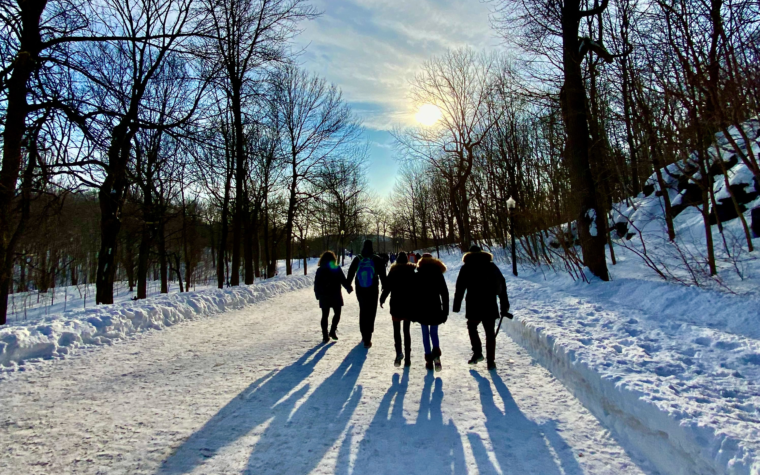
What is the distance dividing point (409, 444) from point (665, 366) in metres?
3.10

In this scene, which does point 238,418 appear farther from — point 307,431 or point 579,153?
point 579,153

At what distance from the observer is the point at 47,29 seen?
7.24 m

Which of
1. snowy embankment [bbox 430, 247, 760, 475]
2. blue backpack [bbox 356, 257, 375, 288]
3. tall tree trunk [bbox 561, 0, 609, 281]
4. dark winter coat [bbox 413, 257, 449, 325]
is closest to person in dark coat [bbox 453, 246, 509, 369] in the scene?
dark winter coat [bbox 413, 257, 449, 325]

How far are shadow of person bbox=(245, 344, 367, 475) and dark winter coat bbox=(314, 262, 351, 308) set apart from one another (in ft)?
8.26

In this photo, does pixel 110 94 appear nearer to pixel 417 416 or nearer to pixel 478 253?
pixel 478 253

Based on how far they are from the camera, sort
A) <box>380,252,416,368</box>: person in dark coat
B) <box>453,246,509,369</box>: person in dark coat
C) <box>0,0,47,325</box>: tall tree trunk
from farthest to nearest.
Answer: <box>0,0,47,325</box>: tall tree trunk
<box>380,252,416,368</box>: person in dark coat
<box>453,246,509,369</box>: person in dark coat

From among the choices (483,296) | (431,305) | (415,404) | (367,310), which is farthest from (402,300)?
(415,404)

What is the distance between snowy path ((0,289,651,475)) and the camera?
118 inches

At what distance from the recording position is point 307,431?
352 centimetres

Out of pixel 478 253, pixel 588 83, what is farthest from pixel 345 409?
pixel 588 83

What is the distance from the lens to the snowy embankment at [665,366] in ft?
9.17

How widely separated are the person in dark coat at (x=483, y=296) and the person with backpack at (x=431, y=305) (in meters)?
0.28

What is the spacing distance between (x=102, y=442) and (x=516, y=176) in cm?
2483

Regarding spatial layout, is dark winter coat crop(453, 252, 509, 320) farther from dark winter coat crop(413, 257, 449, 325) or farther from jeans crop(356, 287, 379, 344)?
jeans crop(356, 287, 379, 344)
